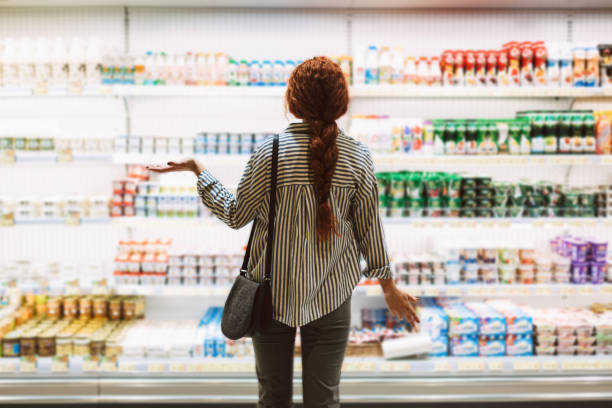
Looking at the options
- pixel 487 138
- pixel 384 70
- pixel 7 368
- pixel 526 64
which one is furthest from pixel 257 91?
pixel 7 368

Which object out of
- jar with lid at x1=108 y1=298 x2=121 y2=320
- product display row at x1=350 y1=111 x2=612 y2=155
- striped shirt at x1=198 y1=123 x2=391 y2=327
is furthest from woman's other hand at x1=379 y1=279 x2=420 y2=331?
jar with lid at x1=108 y1=298 x2=121 y2=320

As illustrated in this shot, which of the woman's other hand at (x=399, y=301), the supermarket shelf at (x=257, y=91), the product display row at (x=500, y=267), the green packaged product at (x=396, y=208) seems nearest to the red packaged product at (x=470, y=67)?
the supermarket shelf at (x=257, y=91)

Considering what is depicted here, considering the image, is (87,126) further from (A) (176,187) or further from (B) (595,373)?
(B) (595,373)

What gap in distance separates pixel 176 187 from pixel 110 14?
1.37 meters

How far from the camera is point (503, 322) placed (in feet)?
9.96

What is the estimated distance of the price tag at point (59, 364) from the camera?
293cm

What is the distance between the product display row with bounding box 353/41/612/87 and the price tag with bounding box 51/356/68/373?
2.38m

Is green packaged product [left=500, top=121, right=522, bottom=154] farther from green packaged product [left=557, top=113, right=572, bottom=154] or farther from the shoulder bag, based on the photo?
the shoulder bag

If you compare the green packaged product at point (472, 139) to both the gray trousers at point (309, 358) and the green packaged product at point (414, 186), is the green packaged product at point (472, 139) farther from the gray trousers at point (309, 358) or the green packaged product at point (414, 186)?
the gray trousers at point (309, 358)

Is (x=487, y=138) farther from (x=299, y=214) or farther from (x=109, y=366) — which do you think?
(x=109, y=366)

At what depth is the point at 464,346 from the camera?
9.95ft

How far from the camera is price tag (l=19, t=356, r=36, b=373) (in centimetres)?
293

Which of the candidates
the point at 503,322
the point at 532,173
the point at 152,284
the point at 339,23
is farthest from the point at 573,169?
the point at 152,284
